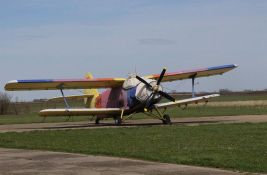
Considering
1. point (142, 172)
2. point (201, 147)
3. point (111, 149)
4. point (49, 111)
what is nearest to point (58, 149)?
point (111, 149)

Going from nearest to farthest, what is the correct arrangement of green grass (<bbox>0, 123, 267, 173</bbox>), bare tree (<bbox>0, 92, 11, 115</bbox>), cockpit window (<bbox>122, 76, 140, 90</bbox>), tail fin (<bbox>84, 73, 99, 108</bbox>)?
green grass (<bbox>0, 123, 267, 173</bbox>)
cockpit window (<bbox>122, 76, 140, 90</bbox>)
tail fin (<bbox>84, 73, 99, 108</bbox>)
bare tree (<bbox>0, 92, 11, 115</bbox>)

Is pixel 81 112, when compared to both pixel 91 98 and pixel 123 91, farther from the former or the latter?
pixel 91 98

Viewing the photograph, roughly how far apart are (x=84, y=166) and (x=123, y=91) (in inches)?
845

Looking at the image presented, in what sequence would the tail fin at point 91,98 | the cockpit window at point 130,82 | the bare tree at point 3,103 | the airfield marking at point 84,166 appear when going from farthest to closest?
the bare tree at point 3,103 → the tail fin at point 91,98 → the cockpit window at point 130,82 → the airfield marking at point 84,166

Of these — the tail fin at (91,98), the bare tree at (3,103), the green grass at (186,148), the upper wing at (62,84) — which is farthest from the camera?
the bare tree at (3,103)

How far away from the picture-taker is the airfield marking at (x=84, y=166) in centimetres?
Result: 1115

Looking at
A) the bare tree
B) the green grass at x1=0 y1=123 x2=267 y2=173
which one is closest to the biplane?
the green grass at x1=0 y1=123 x2=267 y2=173

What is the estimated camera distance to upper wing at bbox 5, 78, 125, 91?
3050 centimetres

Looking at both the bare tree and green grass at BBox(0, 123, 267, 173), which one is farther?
the bare tree

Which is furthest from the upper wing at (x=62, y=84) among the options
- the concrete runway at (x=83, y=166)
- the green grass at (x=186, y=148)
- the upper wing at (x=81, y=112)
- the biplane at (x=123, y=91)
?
the concrete runway at (x=83, y=166)

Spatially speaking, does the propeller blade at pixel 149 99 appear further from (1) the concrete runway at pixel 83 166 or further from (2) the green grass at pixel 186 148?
(1) the concrete runway at pixel 83 166

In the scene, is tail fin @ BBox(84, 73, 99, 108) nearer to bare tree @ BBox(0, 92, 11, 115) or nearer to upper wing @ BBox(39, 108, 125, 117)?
upper wing @ BBox(39, 108, 125, 117)

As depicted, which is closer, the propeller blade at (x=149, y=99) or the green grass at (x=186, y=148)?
the green grass at (x=186, y=148)

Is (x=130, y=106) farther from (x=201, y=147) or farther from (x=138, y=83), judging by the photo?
(x=201, y=147)
